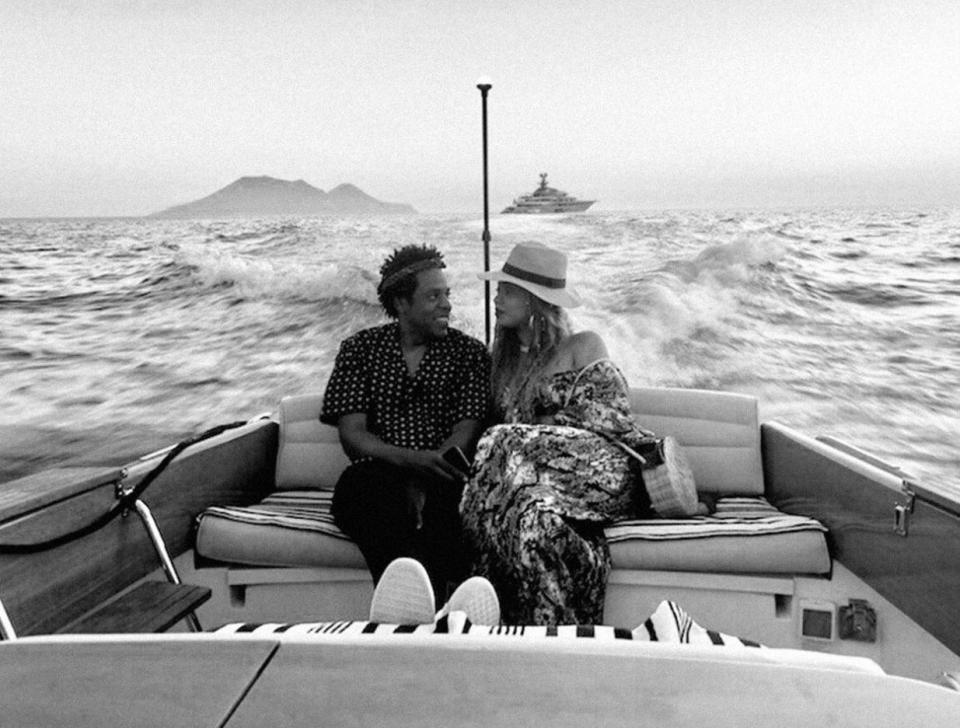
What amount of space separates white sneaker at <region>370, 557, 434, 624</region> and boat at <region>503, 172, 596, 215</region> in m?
7.61

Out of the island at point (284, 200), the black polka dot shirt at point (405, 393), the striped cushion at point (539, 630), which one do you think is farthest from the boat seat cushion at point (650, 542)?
the island at point (284, 200)

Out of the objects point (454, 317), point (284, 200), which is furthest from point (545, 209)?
point (454, 317)

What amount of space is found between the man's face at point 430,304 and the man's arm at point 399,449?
0.82 ft

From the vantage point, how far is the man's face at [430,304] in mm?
2271

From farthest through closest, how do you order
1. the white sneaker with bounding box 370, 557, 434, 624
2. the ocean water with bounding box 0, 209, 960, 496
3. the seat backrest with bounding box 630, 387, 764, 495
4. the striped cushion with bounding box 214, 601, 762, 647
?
the ocean water with bounding box 0, 209, 960, 496 → the seat backrest with bounding box 630, 387, 764, 495 → the white sneaker with bounding box 370, 557, 434, 624 → the striped cushion with bounding box 214, 601, 762, 647

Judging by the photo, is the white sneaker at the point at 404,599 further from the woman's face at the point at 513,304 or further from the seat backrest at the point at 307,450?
the seat backrest at the point at 307,450

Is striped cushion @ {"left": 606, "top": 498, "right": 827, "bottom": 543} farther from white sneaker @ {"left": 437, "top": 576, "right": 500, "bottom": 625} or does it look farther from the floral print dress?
white sneaker @ {"left": 437, "top": 576, "right": 500, "bottom": 625}

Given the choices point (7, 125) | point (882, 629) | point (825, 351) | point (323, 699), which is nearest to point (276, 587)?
point (882, 629)

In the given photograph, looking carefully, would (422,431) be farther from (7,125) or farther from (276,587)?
(7,125)

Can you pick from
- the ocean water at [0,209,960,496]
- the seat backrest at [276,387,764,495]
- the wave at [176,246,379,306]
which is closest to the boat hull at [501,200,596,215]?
the ocean water at [0,209,960,496]

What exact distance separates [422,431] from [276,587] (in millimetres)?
508

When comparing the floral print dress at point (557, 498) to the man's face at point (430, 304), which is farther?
the man's face at point (430, 304)

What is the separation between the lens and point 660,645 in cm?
76

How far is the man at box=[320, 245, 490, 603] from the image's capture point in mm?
2105
